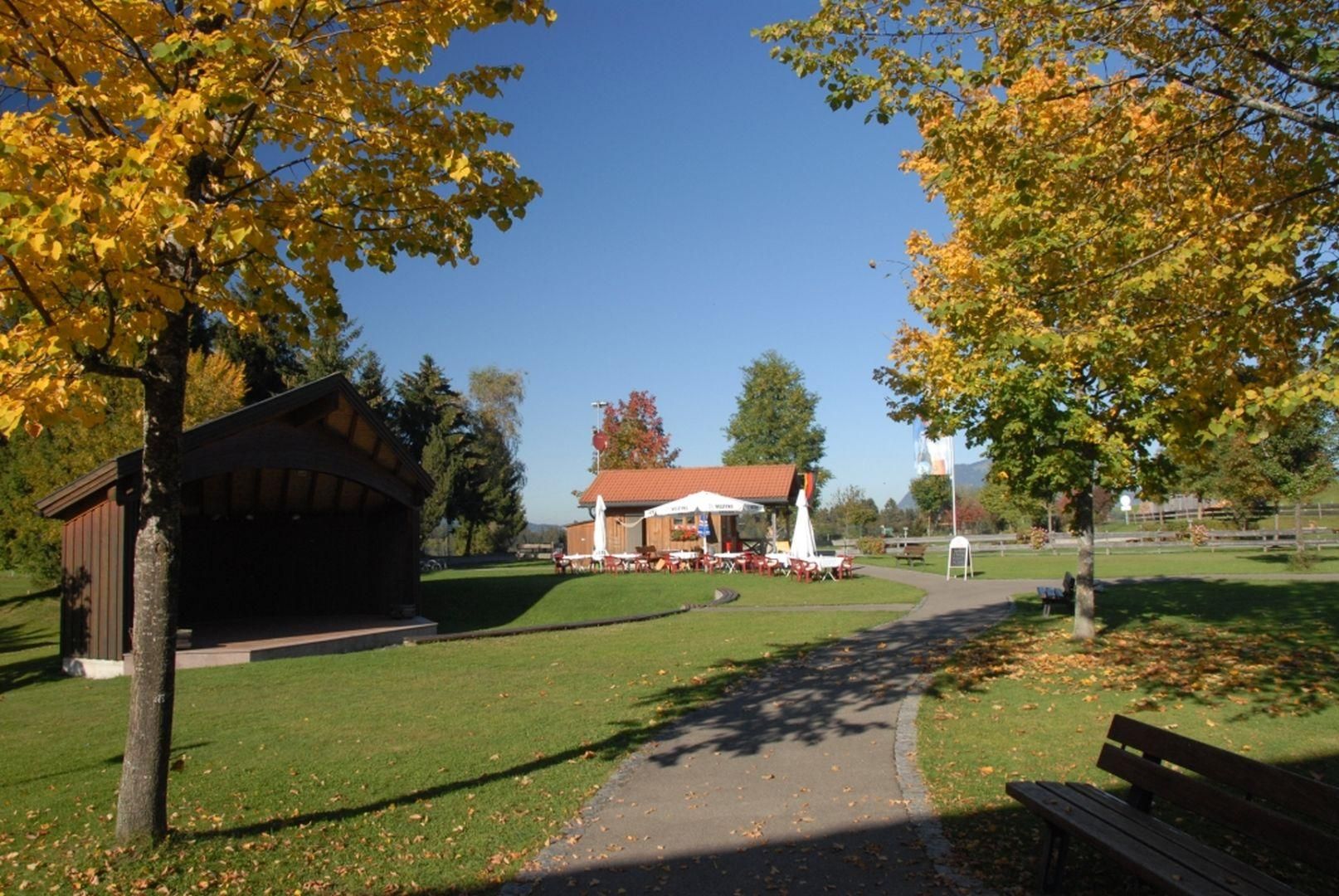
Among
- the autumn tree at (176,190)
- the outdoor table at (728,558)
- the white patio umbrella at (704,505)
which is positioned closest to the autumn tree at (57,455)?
the white patio umbrella at (704,505)

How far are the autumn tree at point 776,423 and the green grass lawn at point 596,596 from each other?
4357 centimetres

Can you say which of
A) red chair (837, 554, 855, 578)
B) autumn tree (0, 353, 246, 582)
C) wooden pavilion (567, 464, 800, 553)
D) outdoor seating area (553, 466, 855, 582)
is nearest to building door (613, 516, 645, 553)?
wooden pavilion (567, 464, 800, 553)

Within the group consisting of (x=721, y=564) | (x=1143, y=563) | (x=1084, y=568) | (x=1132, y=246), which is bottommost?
(x=1143, y=563)

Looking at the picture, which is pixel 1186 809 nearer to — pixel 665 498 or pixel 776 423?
pixel 665 498

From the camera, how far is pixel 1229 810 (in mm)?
4098

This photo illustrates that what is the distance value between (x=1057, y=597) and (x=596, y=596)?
10324 millimetres

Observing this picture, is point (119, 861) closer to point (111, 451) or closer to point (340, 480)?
point (340, 480)

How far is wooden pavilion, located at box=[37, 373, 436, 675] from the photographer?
1386 cm

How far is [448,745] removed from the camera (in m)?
8.27

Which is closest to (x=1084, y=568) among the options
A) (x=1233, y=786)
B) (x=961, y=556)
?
(x=1233, y=786)

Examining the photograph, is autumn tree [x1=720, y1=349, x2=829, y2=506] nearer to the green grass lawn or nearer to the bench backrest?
the green grass lawn

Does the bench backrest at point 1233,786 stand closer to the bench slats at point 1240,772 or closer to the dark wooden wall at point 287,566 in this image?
the bench slats at point 1240,772

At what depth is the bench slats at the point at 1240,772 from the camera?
3670 mm

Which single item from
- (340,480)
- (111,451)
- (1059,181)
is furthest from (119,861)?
(111,451)
